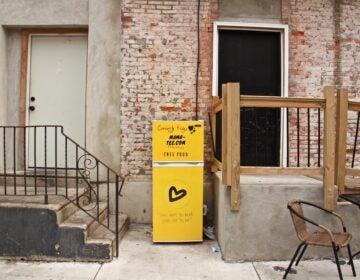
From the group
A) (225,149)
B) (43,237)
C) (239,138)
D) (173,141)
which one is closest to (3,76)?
(43,237)

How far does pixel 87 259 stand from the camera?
4234mm

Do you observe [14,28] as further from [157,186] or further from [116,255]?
[116,255]

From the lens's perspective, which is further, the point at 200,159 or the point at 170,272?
the point at 200,159

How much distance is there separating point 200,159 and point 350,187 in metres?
1.82

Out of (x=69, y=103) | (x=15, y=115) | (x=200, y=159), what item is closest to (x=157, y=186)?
(x=200, y=159)

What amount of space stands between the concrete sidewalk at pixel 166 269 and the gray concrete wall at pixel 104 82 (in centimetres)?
173

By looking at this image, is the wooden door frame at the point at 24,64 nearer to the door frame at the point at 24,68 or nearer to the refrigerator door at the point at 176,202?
the door frame at the point at 24,68

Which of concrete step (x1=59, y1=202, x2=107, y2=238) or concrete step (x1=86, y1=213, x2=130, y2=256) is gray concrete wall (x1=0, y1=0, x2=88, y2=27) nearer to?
concrete step (x1=59, y1=202, x2=107, y2=238)

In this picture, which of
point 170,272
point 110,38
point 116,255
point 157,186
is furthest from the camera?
point 110,38

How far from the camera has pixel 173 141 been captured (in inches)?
191

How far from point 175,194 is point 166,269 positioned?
1049 millimetres

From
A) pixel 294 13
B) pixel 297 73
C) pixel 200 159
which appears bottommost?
pixel 200 159

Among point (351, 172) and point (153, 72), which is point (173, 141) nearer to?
point (153, 72)

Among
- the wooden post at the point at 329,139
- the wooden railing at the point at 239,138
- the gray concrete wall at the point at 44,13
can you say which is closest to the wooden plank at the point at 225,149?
the wooden railing at the point at 239,138
